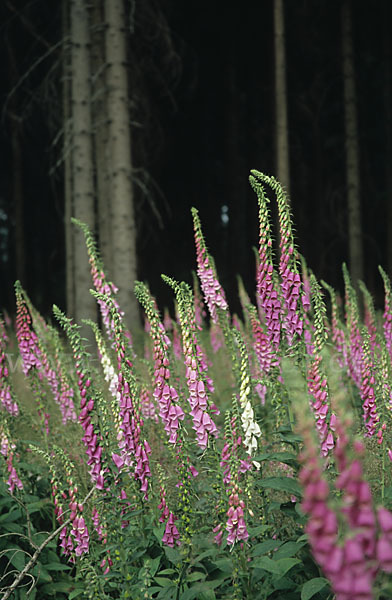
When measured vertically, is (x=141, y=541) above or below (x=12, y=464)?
below

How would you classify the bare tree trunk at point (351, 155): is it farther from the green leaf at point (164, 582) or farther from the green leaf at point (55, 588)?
the green leaf at point (164, 582)

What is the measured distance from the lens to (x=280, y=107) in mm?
12203

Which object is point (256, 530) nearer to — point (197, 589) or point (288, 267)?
point (197, 589)

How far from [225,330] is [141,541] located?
1952mm

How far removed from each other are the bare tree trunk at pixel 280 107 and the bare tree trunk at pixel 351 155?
136 inches

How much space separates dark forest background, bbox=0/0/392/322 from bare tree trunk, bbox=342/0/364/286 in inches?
69.3

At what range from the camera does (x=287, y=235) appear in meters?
3.09

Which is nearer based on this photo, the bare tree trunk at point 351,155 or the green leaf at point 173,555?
the green leaf at point 173,555

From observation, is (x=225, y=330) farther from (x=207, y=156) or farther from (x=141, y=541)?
(x=207, y=156)

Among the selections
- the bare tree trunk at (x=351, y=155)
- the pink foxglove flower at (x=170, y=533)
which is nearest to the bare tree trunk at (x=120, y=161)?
the bare tree trunk at (x=351, y=155)

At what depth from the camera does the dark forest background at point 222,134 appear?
17766 millimetres

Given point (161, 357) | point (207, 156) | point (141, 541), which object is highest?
point (207, 156)

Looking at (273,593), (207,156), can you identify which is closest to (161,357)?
(273,593)

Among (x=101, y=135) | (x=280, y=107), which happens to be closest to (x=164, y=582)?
(x=280, y=107)
